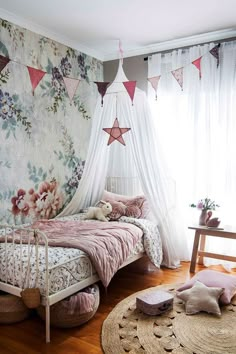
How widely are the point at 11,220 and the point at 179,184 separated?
6.85 ft

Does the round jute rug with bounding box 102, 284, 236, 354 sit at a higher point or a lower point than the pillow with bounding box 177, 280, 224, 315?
lower

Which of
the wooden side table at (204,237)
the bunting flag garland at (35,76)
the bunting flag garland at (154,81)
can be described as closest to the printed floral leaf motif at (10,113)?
the bunting flag garland at (35,76)

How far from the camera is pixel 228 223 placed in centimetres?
406

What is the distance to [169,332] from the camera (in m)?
2.51

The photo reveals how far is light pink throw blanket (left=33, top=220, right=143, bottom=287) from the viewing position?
9.34 ft

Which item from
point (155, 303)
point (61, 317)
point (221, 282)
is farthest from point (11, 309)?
point (221, 282)

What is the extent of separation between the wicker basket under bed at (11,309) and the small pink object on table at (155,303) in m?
0.97

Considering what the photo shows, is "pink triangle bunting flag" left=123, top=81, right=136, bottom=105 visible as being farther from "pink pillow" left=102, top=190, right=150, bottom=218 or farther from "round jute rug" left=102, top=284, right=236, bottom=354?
"round jute rug" left=102, top=284, right=236, bottom=354

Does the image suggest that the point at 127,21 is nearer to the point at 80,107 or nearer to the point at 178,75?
the point at 178,75

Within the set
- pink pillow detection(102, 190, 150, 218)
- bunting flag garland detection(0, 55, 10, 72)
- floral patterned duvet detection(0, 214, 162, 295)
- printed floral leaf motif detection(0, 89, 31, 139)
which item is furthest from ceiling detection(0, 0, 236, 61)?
floral patterned duvet detection(0, 214, 162, 295)

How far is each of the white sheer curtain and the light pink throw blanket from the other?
1.07 m

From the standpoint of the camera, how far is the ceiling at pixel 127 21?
3246 mm

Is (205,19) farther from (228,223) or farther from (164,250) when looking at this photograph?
(164,250)

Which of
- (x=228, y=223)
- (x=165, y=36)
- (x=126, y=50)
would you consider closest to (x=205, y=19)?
(x=165, y=36)
